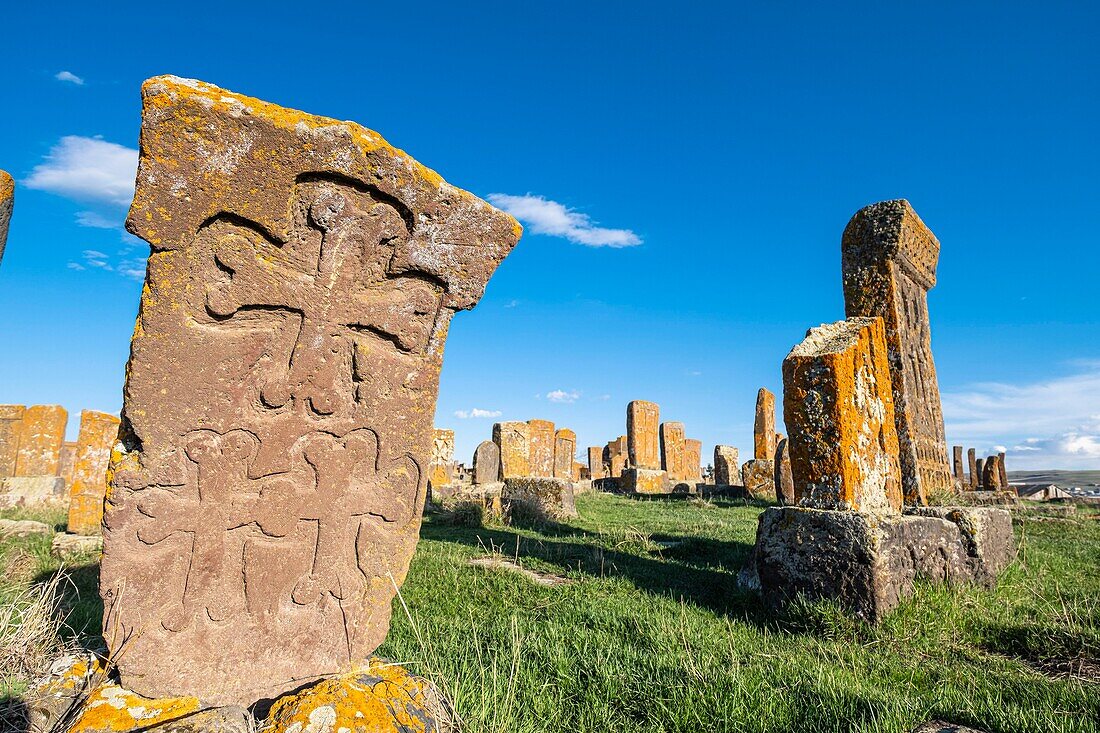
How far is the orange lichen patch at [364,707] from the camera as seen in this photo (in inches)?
76.6

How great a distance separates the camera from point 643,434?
59.3 feet

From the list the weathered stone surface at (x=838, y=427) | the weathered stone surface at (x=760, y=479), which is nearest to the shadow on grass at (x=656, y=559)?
the weathered stone surface at (x=838, y=427)

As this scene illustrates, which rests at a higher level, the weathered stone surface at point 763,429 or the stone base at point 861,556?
the weathered stone surface at point 763,429

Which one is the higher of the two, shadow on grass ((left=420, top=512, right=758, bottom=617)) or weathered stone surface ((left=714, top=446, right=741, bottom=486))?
weathered stone surface ((left=714, top=446, right=741, bottom=486))

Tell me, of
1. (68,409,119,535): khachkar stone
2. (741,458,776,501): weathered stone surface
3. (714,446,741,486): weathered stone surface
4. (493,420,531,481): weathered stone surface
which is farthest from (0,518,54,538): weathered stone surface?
(714,446,741,486): weathered stone surface

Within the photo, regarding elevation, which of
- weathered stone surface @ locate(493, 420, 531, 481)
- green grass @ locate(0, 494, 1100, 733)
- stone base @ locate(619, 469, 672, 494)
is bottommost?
green grass @ locate(0, 494, 1100, 733)

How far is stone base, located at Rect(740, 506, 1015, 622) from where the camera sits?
12.6 feet

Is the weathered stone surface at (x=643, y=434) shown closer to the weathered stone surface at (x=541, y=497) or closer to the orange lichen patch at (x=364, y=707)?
the weathered stone surface at (x=541, y=497)

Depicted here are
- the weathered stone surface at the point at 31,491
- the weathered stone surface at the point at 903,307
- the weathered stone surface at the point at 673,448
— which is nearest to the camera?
the weathered stone surface at the point at 903,307

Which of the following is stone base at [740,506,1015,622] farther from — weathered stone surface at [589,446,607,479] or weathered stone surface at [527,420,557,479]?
weathered stone surface at [589,446,607,479]

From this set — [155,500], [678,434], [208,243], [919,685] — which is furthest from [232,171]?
[678,434]

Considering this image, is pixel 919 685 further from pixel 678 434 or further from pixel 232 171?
pixel 678 434

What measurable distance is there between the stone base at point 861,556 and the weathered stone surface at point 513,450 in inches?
318

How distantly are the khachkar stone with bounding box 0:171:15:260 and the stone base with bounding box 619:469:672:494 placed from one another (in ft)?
45.4
